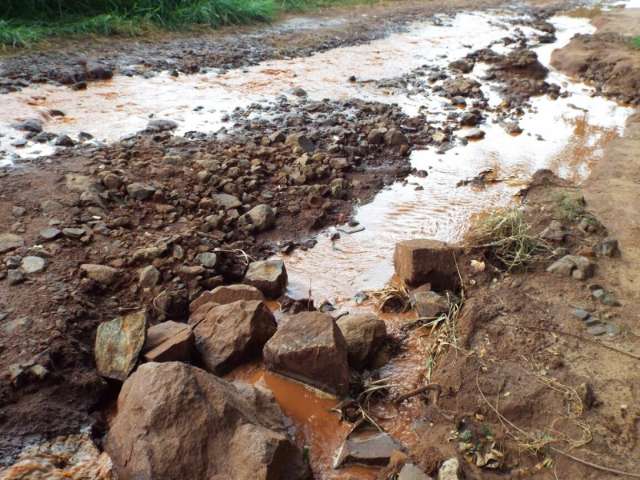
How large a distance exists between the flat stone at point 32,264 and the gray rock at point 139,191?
1.03 m

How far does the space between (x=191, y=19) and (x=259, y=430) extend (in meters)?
9.01

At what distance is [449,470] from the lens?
8.16 ft

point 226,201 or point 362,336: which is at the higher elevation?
point 226,201

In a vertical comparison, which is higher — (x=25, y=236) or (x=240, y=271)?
(x=25, y=236)

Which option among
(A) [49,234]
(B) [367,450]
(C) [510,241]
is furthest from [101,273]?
(C) [510,241]

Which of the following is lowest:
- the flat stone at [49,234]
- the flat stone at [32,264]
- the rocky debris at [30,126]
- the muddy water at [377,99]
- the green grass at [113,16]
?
the muddy water at [377,99]

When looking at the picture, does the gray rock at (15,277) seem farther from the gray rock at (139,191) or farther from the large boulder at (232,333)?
the gray rock at (139,191)

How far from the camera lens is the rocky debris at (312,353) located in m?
2.96

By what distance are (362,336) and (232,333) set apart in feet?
2.42

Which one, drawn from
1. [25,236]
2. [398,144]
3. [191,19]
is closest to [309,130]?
[398,144]

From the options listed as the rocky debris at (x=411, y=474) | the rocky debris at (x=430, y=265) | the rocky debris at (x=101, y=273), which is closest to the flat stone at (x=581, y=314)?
the rocky debris at (x=430, y=265)

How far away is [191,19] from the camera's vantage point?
9.84 m

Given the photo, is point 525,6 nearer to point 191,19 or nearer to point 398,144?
point 191,19

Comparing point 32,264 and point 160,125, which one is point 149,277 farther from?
point 160,125
